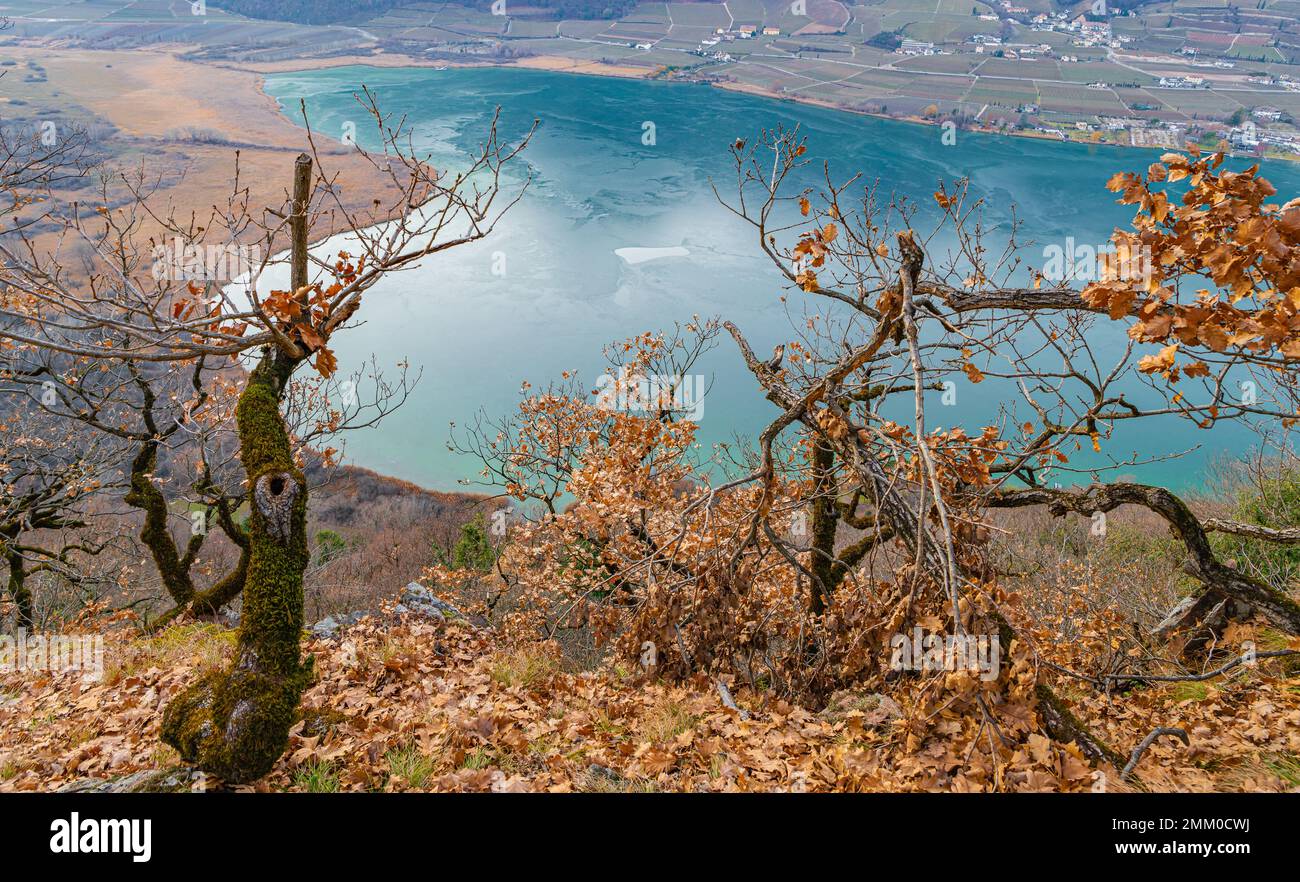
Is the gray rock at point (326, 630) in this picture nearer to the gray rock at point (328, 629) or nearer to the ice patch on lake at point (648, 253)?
the gray rock at point (328, 629)

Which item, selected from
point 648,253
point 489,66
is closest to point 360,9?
point 489,66

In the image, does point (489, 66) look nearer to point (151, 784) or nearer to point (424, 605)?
point (424, 605)

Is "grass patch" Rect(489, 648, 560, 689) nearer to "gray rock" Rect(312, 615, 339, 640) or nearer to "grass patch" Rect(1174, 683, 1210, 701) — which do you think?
"gray rock" Rect(312, 615, 339, 640)

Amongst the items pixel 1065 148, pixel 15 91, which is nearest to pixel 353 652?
pixel 1065 148

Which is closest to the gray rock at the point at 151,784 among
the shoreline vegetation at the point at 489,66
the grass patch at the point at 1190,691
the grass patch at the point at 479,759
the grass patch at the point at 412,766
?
the grass patch at the point at 412,766

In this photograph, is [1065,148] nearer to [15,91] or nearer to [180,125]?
[180,125]

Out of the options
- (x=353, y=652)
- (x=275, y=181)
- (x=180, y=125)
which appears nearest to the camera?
(x=353, y=652)
